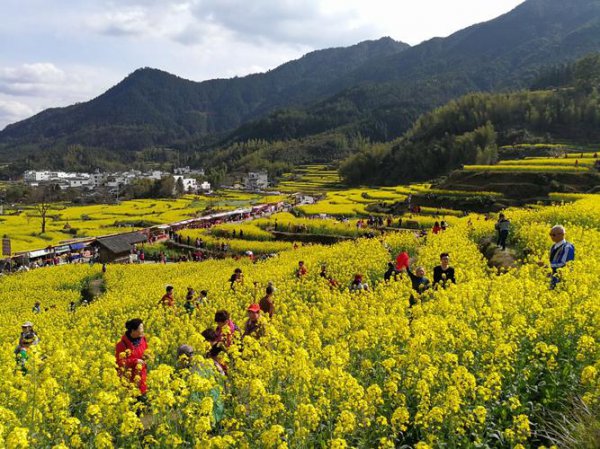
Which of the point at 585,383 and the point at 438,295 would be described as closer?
the point at 585,383

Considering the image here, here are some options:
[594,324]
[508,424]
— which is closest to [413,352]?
[508,424]

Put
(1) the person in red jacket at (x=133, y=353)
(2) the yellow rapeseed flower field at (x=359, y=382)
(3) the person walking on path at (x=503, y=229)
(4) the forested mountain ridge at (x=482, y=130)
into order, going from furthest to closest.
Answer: (4) the forested mountain ridge at (x=482, y=130)
(3) the person walking on path at (x=503, y=229)
(1) the person in red jacket at (x=133, y=353)
(2) the yellow rapeseed flower field at (x=359, y=382)

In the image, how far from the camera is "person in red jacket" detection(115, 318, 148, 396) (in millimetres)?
6012

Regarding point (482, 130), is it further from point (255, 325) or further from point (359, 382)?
point (359, 382)

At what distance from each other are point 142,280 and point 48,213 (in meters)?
50.2

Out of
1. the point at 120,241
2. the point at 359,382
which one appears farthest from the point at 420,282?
the point at 120,241

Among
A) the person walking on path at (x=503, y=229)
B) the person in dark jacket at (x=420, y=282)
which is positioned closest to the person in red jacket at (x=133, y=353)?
the person in dark jacket at (x=420, y=282)

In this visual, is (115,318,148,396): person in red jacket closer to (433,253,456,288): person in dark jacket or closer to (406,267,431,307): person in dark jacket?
(406,267,431,307): person in dark jacket

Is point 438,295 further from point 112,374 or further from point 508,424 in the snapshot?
point 112,374

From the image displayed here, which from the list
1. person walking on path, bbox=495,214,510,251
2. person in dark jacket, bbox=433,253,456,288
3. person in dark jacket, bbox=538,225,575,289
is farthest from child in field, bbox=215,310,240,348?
person walking on path, bbox=495,214,510,251

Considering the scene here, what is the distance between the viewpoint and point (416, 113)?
193875 millimetres

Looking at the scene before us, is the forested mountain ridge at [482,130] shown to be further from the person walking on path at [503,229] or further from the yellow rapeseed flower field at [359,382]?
the yellow rapeseed flower field at [359,382]

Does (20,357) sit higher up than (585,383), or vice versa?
(585,383)

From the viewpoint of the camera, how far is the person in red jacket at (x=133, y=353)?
6.01 metres
